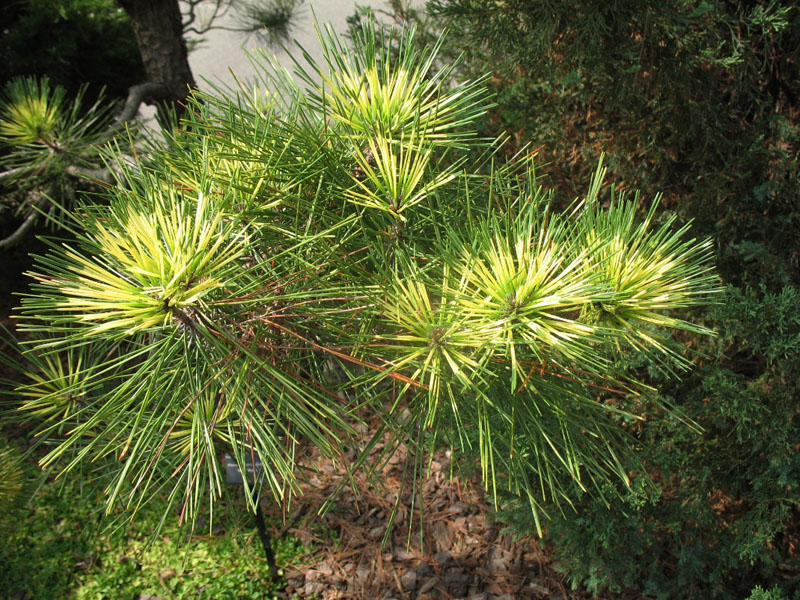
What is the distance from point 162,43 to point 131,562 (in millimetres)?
1615

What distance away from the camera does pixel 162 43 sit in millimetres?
2012

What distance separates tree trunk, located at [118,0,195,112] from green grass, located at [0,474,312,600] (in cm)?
132

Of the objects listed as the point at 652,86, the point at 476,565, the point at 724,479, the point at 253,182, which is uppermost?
the point at 652,86

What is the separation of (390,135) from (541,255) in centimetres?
24

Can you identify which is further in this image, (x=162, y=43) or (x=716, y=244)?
(x=162, y=43)

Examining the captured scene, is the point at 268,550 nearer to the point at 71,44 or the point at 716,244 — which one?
the point at 716,244

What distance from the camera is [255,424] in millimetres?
707

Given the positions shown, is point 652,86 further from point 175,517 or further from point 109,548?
point 109,548

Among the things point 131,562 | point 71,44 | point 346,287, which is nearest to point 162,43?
point 71,44

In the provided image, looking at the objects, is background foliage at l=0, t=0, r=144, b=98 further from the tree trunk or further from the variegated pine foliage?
the variegated pine foliage

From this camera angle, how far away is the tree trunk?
76.5 inches

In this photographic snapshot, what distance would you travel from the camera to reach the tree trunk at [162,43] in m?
1.94

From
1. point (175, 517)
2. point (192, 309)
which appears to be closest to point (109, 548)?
point (175, 517)

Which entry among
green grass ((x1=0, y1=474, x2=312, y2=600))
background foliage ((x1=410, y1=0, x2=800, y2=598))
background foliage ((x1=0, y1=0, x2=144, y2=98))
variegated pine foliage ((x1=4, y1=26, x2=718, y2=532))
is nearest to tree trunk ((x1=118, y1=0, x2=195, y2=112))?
background foliage ((x1=0, y1=0, x2=144, y2=98))
